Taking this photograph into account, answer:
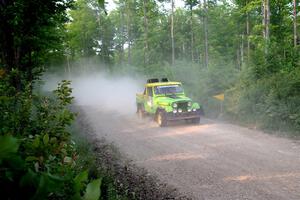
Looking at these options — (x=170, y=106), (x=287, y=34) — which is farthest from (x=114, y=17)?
(x=170, y=106)

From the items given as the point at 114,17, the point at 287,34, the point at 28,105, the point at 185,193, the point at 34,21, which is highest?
the point at 114,17

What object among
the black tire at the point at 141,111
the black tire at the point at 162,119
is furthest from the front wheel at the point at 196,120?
the black tire at the point at 141,111

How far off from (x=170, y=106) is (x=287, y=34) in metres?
23.8

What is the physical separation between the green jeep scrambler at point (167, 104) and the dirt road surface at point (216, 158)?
63 centimetres

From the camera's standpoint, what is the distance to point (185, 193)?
6.60 metres

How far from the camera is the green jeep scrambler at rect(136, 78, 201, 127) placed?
1477 centimetres

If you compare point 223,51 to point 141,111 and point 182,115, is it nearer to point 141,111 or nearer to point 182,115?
point 141,111

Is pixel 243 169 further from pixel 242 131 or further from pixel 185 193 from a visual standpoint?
pixel 242 131

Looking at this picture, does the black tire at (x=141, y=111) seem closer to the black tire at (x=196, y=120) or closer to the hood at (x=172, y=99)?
the hood at (x=172, y=99)

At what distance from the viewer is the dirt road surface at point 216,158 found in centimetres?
669

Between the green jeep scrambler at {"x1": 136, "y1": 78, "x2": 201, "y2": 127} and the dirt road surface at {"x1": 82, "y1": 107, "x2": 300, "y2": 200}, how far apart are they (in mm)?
630

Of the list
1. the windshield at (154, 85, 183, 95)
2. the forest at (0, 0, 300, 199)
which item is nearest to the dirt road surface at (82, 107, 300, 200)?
the forest at (0, 0, 300, 199)

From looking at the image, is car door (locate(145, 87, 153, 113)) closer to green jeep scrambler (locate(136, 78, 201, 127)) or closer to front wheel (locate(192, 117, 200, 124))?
green jeep scrambler (locate(136, 78, 201, 127))

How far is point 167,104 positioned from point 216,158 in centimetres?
628
